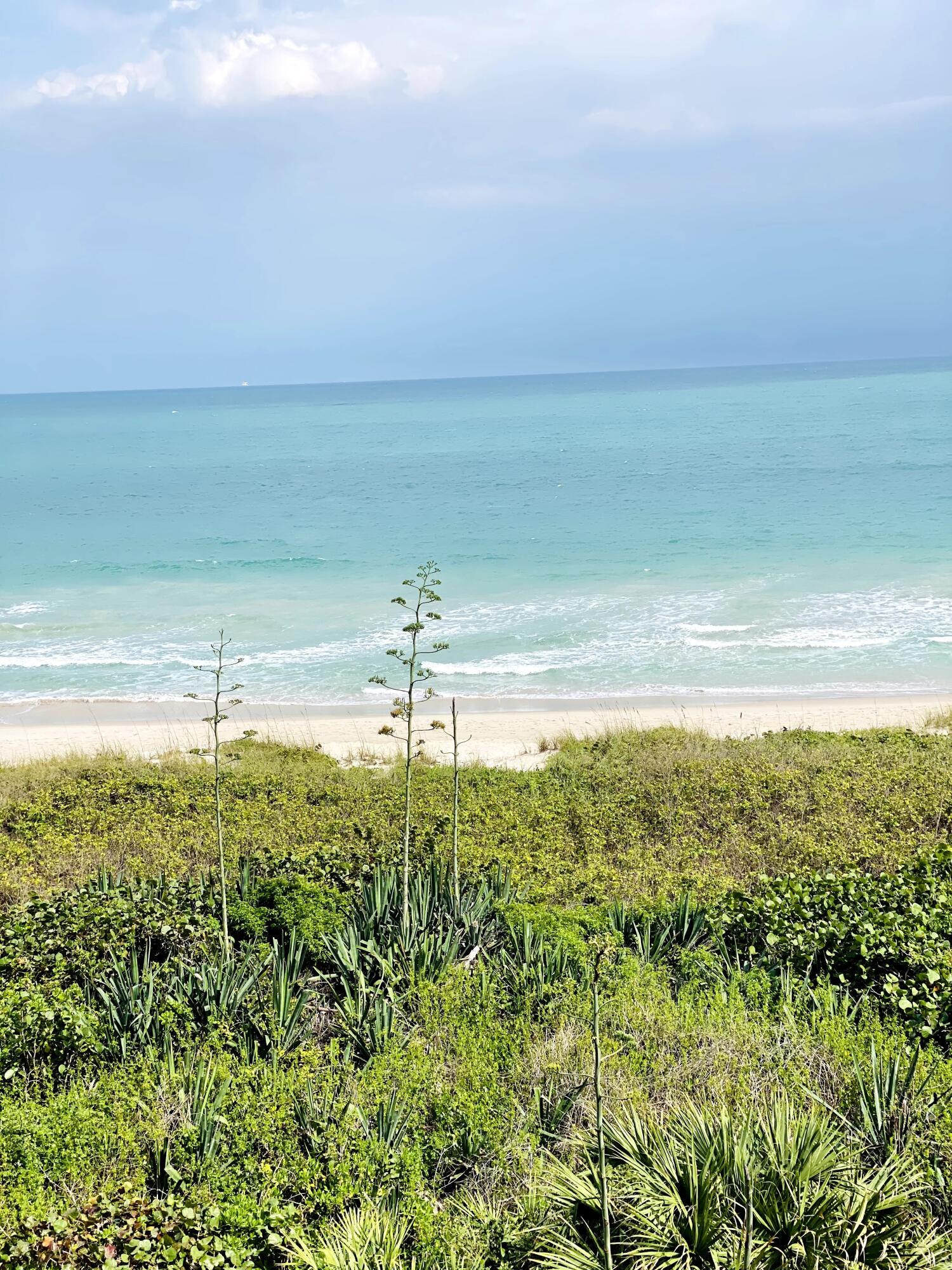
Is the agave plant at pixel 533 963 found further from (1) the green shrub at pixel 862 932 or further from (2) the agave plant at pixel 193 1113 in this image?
(2) the agave plant at pixel 193 1113

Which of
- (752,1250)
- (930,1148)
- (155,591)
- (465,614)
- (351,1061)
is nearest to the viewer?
(752,1250)

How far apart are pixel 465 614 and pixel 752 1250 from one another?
2388cm

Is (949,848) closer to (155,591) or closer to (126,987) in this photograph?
(126,987)

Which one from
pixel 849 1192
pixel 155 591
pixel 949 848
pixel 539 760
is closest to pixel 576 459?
pixel 155 591

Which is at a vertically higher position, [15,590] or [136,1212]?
[15,590]

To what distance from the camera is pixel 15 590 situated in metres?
33.1

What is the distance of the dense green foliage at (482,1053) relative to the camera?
428 cm

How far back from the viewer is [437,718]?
19.0m

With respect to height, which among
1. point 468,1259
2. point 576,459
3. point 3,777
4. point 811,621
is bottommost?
point 468,1259

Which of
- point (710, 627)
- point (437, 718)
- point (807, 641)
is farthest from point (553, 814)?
point (710, 627)

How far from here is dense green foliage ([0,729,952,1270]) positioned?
4.28 meters

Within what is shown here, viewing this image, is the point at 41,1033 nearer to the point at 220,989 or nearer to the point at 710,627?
the point at 220,989

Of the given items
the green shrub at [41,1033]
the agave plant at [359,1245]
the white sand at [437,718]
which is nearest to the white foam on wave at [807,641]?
the white sand at [437,718]

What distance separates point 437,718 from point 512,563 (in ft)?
53.3
